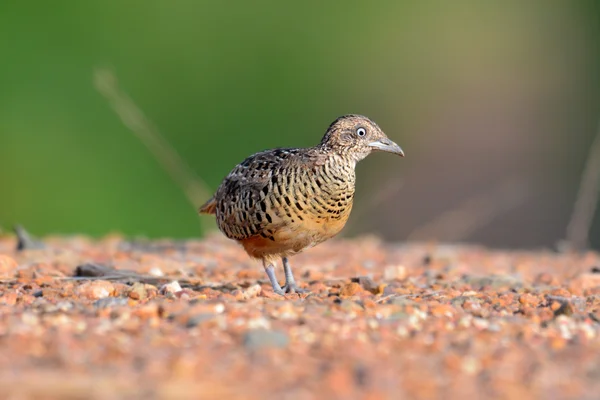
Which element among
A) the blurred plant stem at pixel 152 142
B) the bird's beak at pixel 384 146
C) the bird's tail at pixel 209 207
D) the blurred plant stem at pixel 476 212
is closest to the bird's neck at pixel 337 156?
the bird's beak at pixel 384 146

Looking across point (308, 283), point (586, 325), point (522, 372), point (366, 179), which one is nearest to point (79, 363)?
point (522, 372)

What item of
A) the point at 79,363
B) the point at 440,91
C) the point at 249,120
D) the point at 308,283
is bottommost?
the point at 79,363

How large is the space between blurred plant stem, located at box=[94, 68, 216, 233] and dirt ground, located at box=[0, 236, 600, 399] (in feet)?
9.66

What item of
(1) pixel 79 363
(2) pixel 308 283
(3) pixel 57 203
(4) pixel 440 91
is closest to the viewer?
(1) pixel 79 363

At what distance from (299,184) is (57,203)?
6.79 m

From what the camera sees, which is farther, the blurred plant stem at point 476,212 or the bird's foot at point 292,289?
the blurred plant stem at point 476,212

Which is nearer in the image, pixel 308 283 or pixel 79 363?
pixel 79 363

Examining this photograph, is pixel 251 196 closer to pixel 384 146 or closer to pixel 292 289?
pixel 292 289

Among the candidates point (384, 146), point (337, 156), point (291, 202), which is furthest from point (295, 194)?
point (384, 146)

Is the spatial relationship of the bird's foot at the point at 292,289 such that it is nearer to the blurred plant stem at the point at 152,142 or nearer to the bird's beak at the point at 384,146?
the bird's beak at the point at 384,146

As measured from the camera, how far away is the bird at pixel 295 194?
208 inches

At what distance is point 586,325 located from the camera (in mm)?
4113

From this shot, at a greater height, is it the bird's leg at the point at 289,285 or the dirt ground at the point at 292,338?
the bird's leg at the point at 289,285

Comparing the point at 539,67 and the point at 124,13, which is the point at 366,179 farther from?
the point at 539,67
